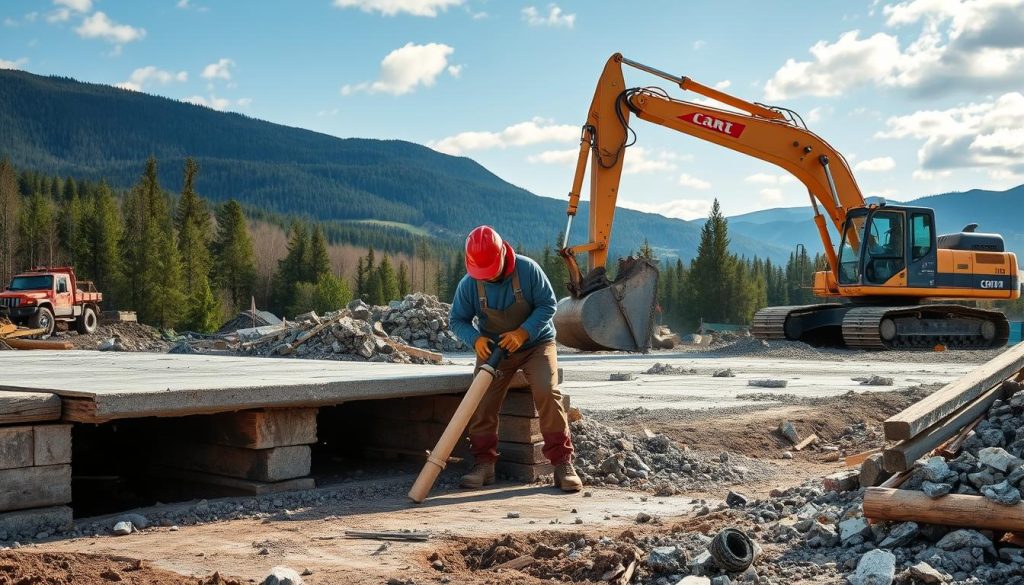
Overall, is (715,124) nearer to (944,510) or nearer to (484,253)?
(484,253)

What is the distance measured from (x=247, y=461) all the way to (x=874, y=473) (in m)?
3.74

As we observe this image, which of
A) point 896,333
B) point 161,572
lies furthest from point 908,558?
point 896,333

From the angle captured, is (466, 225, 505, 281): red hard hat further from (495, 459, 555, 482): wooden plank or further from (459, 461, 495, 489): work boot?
(495, 459, 555, 482): wooden plank

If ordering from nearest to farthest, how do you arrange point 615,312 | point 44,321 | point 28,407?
1. point 28,407
2. point 615,312
3. point 44,321

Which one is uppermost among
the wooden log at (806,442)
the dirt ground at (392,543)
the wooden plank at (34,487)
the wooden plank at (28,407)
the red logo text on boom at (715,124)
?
the red logo text on boom at (715,124)

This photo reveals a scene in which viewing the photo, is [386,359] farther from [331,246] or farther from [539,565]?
[331,246]

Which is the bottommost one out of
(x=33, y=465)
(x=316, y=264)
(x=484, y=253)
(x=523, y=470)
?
(x=523, y=470)

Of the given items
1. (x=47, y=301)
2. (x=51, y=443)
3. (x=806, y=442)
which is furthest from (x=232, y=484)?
(x=47, y=301)

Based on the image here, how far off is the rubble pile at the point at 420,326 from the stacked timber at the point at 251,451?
1831 centimetres

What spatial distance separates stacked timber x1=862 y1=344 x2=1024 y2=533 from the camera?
426 cm

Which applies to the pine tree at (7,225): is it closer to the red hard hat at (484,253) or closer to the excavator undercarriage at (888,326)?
the excavator undercarriage at (888,326)

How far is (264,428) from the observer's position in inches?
227

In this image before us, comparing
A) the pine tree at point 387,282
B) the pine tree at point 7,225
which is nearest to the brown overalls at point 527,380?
the pine tree at point 7,225

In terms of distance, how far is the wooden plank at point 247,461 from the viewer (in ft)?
19.2
